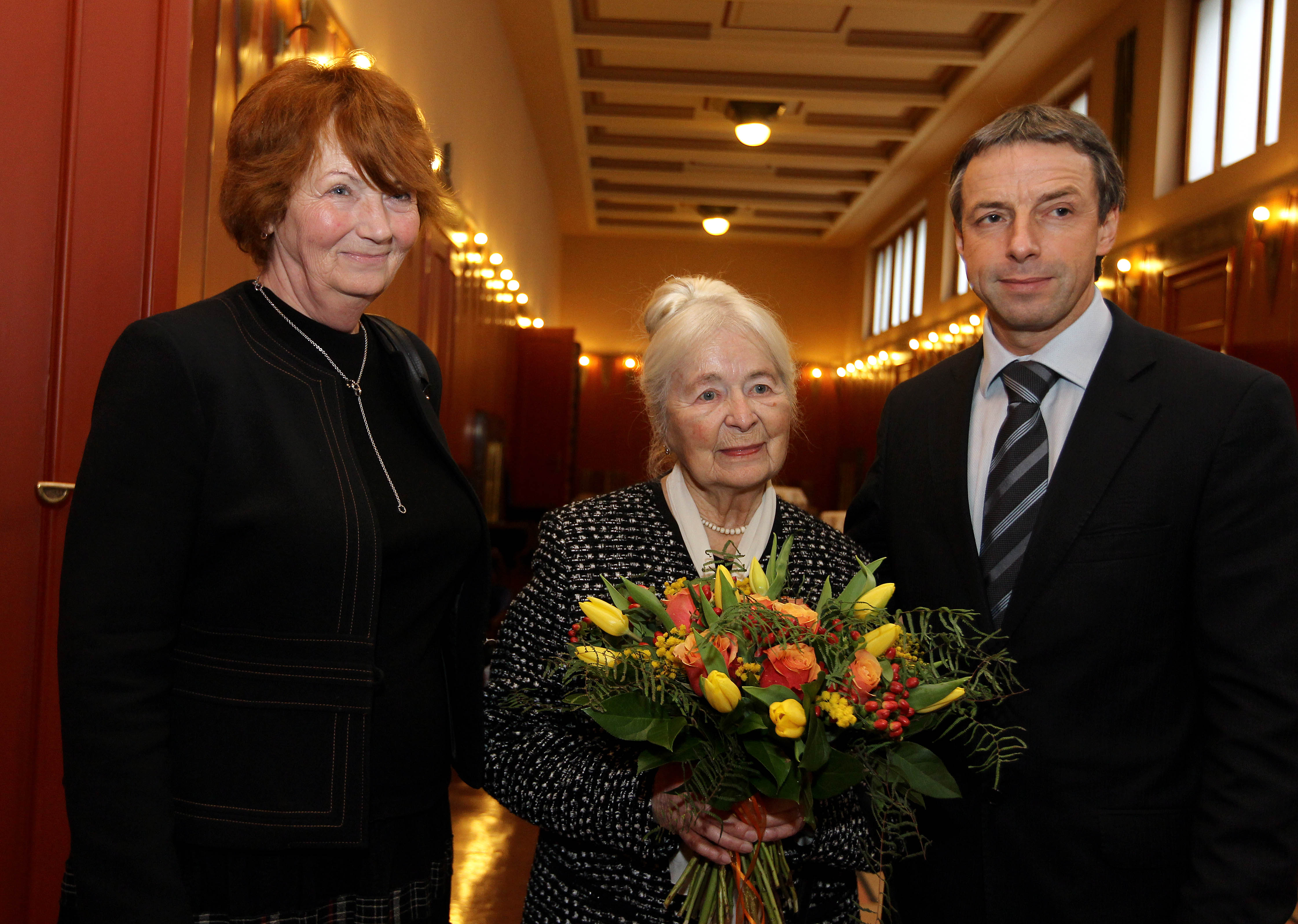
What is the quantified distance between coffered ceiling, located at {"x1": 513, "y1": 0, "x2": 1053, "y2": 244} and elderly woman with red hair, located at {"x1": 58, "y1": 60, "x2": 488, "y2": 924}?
8.68 meters

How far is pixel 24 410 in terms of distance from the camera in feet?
7.75

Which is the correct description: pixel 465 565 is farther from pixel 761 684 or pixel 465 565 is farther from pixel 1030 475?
pixel 1030 475

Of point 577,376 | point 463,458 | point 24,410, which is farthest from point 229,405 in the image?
point 577,376

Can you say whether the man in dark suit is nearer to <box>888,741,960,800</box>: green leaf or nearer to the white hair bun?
<box>888,741,960,800</box>: green leaf

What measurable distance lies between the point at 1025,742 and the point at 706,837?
0.66 m

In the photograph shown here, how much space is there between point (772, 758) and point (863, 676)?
0.17 metres

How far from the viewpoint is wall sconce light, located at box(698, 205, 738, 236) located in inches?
648

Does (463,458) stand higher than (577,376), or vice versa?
(577,376)

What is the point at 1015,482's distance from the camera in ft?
6.37

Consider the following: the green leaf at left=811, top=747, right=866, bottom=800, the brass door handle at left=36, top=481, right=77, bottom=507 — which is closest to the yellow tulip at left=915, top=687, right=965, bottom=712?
the green leaf at left=811, top=747, right=866, bottom=800

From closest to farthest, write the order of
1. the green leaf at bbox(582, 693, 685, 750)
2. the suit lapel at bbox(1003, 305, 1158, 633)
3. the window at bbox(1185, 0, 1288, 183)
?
1. the green leaf at bbox(582, 693, 685, 750)
2. the suit lapel at bbox(1003, 305, 1158, 633)
3. the window at bbox(1185, 0, 1288, 183)

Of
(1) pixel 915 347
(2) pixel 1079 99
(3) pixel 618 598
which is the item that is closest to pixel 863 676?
(3) pixel 618 598

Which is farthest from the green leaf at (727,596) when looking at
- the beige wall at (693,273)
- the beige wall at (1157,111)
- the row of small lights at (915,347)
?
the beige wall at (693,273)

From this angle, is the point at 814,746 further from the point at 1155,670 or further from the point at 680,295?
the point at 680,295
